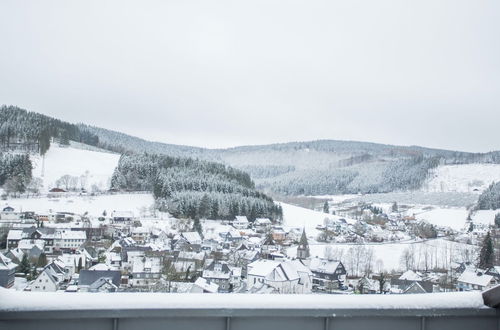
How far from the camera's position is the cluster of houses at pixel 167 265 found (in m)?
9.64

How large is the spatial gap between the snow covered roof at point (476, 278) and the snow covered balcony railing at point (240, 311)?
915 centimetres

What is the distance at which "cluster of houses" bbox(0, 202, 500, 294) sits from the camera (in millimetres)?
9641

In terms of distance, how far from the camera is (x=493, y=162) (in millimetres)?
64688

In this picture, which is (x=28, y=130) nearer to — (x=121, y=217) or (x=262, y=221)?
(x=121, y=217)

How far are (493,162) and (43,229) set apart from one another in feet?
226

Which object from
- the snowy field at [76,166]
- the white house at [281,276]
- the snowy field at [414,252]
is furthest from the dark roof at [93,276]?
the snowy field at [76,166]

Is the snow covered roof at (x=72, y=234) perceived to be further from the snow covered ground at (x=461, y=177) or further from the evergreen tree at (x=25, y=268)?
the snow covered ground at (x=461, y=177)

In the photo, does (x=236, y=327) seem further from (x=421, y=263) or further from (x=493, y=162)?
(x=493, y=162)

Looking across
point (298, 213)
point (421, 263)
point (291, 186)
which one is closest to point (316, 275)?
point (421, 263)

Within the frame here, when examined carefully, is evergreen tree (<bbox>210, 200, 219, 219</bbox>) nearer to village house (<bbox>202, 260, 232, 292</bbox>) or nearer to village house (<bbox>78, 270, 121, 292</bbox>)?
village house (<bbox>202, 260, 232, 292</bbox>)

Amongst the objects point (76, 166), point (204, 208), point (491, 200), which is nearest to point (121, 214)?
point (204, 208)

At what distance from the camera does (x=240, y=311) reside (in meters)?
1.34

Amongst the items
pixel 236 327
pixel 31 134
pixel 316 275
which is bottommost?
pixel 316 275

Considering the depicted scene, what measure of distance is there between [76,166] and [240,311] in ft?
137
